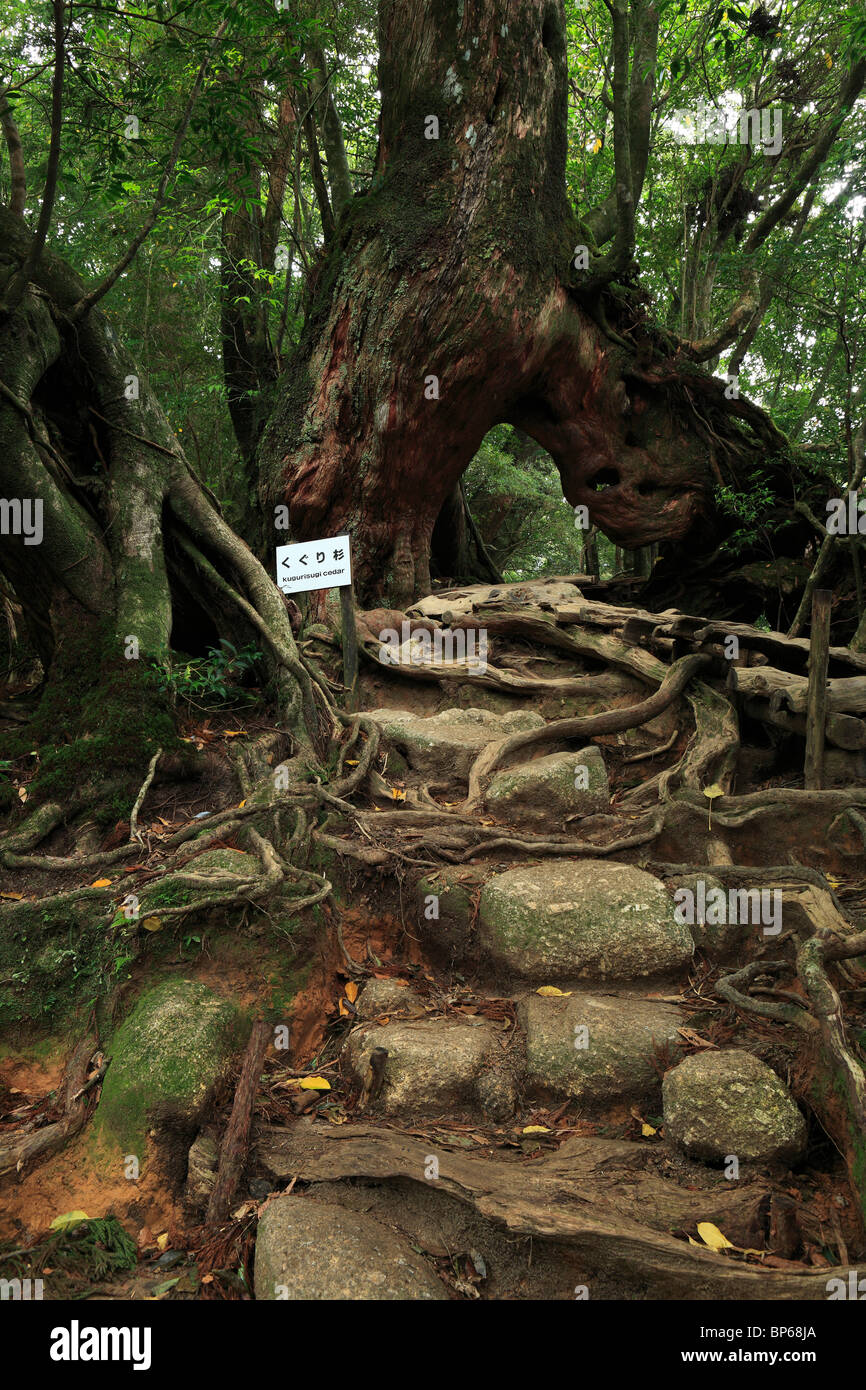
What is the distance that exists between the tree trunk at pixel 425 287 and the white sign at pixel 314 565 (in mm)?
2049

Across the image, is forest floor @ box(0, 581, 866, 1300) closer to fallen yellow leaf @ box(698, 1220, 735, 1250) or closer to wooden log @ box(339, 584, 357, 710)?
fallen yellow leaf @ box(698, 1220, 735, 1250)

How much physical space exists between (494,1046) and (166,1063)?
1.23 m

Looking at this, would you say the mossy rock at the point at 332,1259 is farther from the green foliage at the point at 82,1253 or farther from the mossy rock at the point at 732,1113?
the mossy rock at the point at 732,1113

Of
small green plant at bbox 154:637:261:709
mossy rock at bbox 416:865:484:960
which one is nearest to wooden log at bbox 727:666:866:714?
mossy rock at bbox 416:865:484:960

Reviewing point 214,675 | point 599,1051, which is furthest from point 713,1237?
point 214,675

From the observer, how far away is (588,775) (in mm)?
4883

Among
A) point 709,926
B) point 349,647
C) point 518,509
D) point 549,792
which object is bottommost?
point 709,926

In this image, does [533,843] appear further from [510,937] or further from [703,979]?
[703,979]

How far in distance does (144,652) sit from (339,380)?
3.77 meters

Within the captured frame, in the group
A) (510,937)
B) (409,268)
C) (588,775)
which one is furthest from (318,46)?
(510,937)

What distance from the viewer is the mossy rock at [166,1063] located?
108 inches

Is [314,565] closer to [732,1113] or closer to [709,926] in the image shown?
[709,926]

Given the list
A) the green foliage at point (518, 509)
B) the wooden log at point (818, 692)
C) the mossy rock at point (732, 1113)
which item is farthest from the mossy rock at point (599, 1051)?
the green foliage at point (518, 509)

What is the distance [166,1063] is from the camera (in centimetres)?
282
